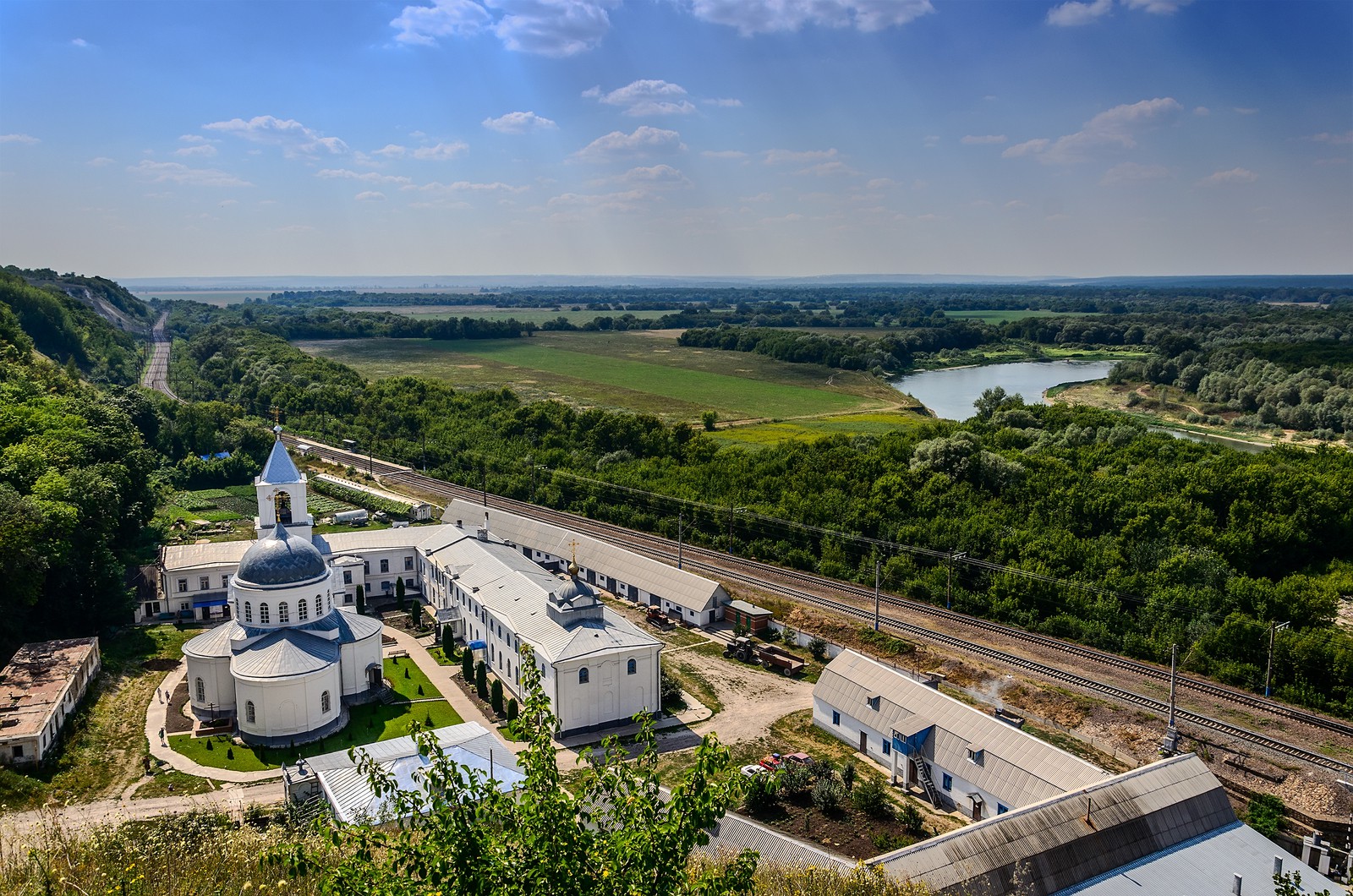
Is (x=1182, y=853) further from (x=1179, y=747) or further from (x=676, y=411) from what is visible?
(x=676, y=411)

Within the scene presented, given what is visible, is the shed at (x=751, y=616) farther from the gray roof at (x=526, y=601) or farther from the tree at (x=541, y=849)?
the tree at (x=541, y=849)

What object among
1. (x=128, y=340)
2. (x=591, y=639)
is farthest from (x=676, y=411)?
(x=128, y=340)

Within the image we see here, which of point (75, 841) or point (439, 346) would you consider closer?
point (75, 841)

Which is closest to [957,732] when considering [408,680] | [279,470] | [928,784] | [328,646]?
[928,784]

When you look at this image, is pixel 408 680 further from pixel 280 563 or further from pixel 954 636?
pixel 954 636

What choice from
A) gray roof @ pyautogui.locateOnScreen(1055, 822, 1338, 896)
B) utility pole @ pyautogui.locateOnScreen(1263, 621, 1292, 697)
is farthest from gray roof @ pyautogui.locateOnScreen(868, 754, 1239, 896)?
utility pole @ pyautogui.locateOnScreen(1263, 621, 1292, 697)

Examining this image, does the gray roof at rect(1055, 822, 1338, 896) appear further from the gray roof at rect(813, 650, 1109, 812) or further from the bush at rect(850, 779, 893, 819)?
the bush at rect(850, 779, 893, 819)
